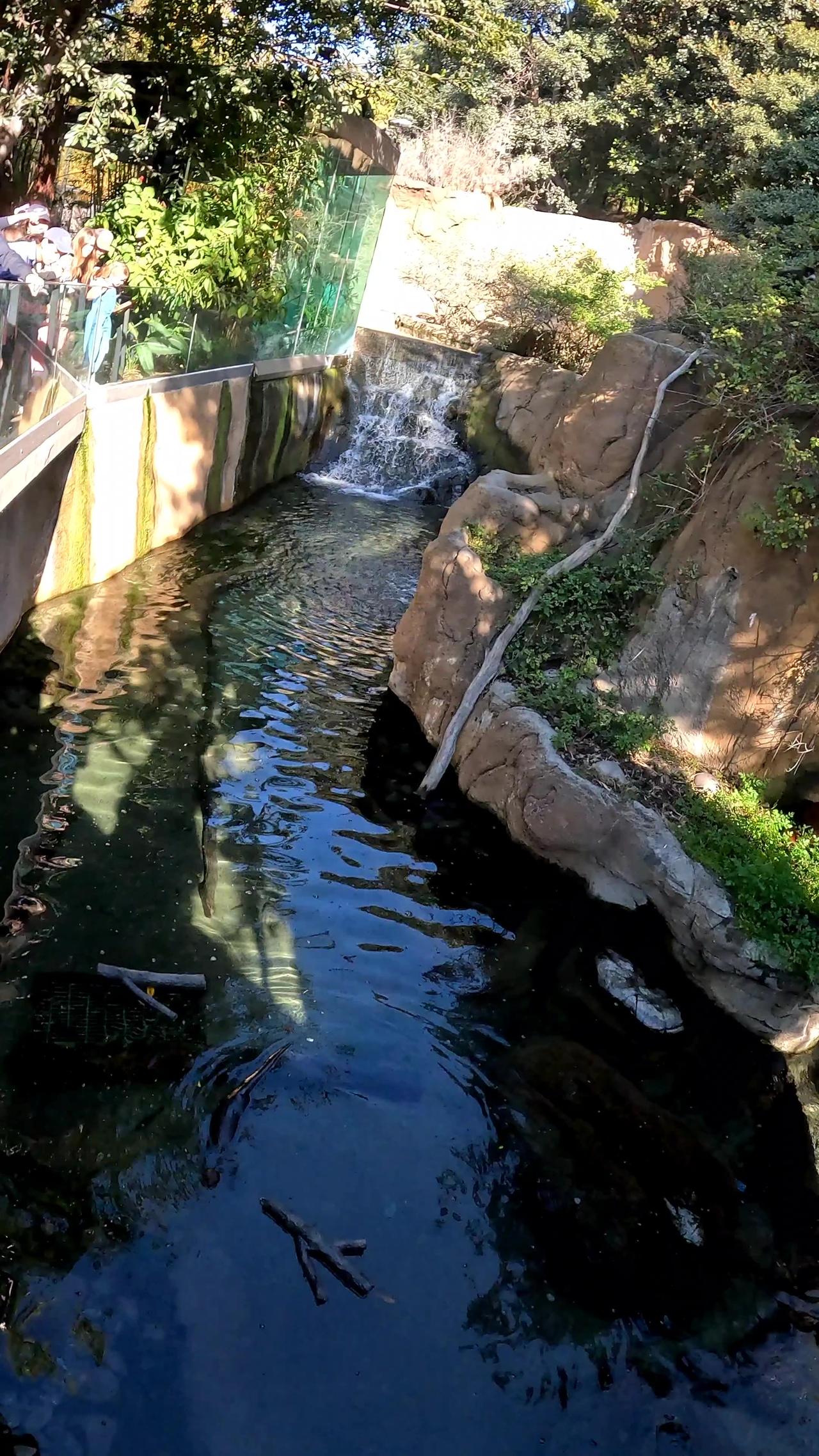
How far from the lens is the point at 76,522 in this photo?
11.8m

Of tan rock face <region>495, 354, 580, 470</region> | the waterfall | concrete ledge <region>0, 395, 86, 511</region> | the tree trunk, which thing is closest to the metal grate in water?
concrete ledge <region>0, 395, 86, 511</region>

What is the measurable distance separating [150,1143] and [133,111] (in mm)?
12326

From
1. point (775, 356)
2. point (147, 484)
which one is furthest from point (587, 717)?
point (147, 484)

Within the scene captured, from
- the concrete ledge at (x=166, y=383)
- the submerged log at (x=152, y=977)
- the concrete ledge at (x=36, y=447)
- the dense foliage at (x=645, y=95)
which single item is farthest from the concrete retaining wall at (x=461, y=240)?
the submerged log at (x=152, y=977)

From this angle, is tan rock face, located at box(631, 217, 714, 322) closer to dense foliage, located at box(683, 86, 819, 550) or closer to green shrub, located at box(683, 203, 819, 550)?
dense foliage, located at box(683, 86, 819, 550)

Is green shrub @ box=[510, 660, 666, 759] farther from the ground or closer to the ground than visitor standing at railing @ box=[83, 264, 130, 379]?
closer to the ground

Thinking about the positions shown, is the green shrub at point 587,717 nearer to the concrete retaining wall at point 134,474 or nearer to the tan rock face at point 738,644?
the tan rock face at point 738,644

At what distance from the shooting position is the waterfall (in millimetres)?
20750

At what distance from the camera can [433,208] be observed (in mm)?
28734

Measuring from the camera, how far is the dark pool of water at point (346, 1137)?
16.2 ft

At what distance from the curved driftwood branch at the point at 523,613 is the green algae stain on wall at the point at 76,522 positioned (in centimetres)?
455

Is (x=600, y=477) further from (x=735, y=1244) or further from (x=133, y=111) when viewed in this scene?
(x=735, y=1244)

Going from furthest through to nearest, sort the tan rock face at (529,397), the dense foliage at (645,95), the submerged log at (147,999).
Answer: the dense foliage at (645,95) < the tan rock face at (529,397) < the submerged log at (147,999)

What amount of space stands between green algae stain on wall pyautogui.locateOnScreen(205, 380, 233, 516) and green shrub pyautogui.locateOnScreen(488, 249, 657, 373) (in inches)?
311
